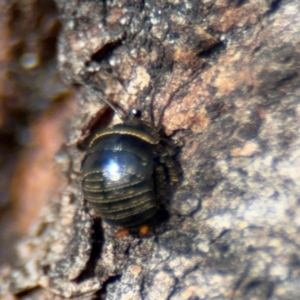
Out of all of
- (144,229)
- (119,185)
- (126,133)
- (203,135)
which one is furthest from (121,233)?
(203,135)

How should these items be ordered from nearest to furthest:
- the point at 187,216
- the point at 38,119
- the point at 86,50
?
the point at 187,216
the point at 86,50
the point at 38,119

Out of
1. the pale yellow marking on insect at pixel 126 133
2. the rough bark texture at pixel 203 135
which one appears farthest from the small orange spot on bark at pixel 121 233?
the pale yellow marking on insect at pixel 126 133

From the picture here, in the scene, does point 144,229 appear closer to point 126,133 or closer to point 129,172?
point 129,172

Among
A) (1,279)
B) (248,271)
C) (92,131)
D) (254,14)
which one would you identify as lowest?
(1,279)

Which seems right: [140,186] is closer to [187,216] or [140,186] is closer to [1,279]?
[187,216]

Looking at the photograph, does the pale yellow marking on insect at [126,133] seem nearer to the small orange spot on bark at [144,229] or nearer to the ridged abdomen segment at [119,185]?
the ridged abdomen segment at [119,185]

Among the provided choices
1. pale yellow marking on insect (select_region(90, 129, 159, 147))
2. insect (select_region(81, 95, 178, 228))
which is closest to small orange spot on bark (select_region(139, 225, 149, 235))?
insect (select_region(81, 95, 178, 228))

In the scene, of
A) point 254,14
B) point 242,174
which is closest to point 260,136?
point 242,174

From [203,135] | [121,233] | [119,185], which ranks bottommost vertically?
[121,233]
